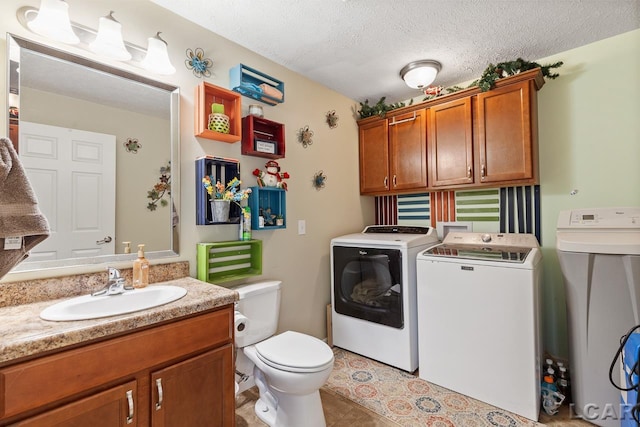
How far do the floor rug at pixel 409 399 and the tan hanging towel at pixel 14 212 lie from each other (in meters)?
1.89

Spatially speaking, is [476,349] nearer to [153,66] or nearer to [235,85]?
[235,85]

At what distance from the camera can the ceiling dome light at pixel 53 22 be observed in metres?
1.25

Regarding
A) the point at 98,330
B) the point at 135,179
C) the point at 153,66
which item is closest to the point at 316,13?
the point at 153,66

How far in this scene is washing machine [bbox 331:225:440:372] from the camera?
220 centimetres

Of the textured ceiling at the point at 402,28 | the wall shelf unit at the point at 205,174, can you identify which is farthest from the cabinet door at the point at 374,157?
the wall shelf unit at the point at 205,174

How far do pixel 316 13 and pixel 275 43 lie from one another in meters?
0.42

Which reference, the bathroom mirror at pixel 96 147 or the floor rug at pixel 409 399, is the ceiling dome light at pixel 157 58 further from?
the floor rug at pixel 409 399

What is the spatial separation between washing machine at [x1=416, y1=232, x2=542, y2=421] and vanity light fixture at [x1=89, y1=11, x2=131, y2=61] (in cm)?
217

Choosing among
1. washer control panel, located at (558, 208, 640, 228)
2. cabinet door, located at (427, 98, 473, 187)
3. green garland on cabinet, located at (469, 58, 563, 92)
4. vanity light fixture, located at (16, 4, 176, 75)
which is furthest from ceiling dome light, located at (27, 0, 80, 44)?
washer control panel, located at (558, 208, 640, 228)

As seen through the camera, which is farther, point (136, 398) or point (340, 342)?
point (340, 342)

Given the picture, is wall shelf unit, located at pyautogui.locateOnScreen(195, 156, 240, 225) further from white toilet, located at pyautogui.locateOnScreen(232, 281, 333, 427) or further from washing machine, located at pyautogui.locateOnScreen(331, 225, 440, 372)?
washing machine, located at pyautogui.locateOnScreen(331, 225, 440, 372)

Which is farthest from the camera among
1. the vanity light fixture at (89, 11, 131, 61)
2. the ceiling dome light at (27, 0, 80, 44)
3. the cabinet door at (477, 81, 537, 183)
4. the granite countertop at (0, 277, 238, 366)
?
the cabinet door at (477, 81, 537, 183)

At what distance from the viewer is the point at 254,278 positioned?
208 cm

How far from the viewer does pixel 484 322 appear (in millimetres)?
1831
